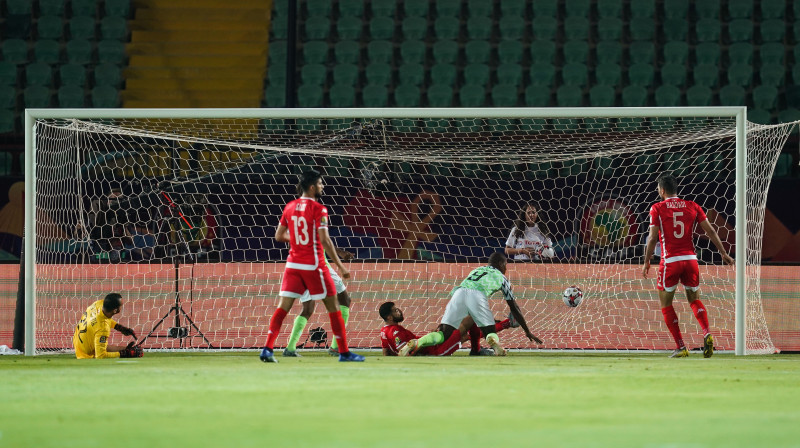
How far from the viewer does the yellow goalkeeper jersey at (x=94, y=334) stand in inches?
406

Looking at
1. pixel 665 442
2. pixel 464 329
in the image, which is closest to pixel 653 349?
pixel 464 329

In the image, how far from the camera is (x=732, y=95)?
742 inches

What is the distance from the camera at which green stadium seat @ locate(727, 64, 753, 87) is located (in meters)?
19.1

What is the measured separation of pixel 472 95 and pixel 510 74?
924mm

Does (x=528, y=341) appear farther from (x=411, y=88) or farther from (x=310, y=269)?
(x=411, y=88)

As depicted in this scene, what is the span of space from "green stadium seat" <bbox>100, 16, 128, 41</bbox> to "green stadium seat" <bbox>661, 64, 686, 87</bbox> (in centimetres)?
989

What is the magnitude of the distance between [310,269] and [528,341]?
3908 millimetres

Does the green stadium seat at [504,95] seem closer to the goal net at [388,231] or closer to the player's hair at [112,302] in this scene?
the goal net at [388,231]

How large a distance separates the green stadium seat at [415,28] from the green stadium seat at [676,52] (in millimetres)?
4297

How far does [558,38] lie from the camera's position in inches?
794

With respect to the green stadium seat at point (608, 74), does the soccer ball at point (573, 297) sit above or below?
below

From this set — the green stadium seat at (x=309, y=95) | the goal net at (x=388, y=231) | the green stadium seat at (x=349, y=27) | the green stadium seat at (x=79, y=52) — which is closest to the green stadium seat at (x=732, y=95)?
the goal net at (x=388, y=231)

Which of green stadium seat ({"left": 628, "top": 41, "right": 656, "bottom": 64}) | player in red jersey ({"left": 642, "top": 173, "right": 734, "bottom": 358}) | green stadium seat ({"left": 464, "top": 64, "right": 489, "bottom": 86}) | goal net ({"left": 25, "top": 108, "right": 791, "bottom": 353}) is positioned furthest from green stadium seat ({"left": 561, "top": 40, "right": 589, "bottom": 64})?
player in red jersey ({"left": 642, "top": 173, "right": 734, "bottom": 358})

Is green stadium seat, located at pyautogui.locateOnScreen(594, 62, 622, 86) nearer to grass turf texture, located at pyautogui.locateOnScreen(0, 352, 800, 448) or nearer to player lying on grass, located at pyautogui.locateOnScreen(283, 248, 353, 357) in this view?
player lying on grass, located at pyautogui.locateOnScreen(283, 248, 353, 357)
